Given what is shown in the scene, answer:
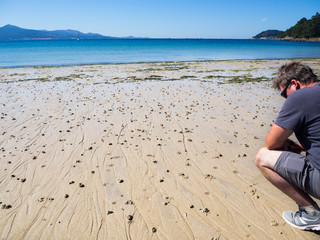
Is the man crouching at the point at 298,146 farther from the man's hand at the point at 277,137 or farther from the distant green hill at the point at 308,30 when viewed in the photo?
the distant green hill at the point at 308,30

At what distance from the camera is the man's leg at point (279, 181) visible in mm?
3387

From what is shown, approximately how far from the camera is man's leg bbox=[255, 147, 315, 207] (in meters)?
3.39

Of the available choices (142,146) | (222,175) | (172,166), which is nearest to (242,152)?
(222,175)

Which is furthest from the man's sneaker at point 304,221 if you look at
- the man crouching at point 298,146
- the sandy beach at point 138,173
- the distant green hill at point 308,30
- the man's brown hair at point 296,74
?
the distant green hill at point 308,30

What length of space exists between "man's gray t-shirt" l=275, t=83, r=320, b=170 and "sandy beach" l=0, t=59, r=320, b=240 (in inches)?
55.1

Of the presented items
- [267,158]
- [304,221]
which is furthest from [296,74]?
[304,221]

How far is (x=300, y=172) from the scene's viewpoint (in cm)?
313

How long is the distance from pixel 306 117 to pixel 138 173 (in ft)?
11.6

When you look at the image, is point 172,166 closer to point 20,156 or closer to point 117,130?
point 117,130

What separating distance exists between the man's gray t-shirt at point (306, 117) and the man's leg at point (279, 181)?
0.47m

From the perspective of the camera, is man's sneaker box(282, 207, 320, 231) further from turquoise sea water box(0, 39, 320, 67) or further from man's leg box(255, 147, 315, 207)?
turquoise sea water box(0, 39, 320, 67)

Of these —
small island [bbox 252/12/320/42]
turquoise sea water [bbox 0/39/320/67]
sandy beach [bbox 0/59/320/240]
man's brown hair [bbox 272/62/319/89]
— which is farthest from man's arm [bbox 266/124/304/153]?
small island [bbox 252/12/320/42]

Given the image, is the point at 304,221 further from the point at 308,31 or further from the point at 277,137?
the point at 308,31

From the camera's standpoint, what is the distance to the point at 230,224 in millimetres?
3691
